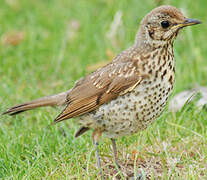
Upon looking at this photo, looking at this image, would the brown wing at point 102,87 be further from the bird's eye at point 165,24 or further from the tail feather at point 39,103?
the bird's eye at point 165,24

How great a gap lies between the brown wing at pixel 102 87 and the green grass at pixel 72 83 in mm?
394

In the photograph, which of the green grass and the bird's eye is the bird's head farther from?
the green grass

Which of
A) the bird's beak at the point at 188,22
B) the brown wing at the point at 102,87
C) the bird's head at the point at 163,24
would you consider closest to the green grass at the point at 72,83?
the brown wing at the point at 102,87

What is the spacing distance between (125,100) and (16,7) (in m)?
4.69

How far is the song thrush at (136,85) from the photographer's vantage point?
4.21 metres

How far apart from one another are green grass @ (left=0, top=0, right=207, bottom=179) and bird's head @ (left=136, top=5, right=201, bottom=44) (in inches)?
36.2

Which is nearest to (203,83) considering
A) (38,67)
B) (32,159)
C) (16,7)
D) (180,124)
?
(180,124)

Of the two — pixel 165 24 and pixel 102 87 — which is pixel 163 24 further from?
pixel 102 87

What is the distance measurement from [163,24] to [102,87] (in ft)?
2.49

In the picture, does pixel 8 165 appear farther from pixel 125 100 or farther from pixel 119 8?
pixel 119 8

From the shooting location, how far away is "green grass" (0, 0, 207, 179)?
4469 mm

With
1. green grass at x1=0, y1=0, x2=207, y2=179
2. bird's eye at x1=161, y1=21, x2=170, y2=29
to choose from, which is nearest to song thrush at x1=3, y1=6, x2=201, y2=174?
bird's eye at x1=161, y1=21, x2=170, y2=29

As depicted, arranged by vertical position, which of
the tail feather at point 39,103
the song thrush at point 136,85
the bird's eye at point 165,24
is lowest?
the song thrush at point 136,85

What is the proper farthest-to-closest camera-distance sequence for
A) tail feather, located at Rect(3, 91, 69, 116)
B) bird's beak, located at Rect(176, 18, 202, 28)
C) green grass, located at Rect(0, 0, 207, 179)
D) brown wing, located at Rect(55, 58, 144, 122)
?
tail feather, located at Rect(3, 91, 69, 116) → green grass, located at Rect(0, 0, 207, 179) → brown wing, located at Rect(55, 58, 144, 122) → bird's beak, located at Rect(176, 18, 202, 28)
